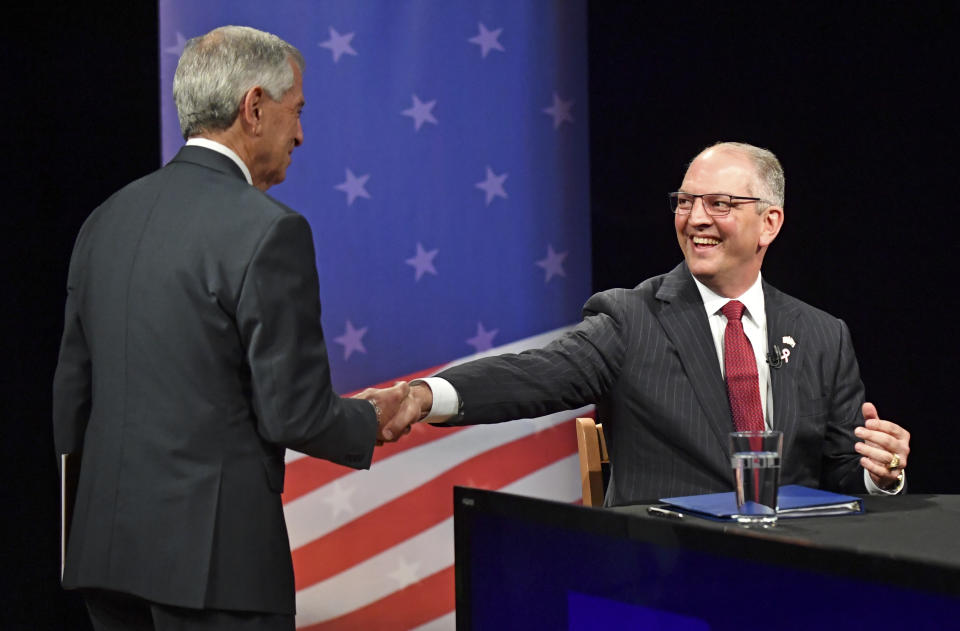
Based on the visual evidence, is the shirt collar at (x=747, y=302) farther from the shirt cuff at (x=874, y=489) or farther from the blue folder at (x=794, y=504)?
the blue folder at (x=794, y=504)

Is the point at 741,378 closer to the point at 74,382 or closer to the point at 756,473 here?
the point at 756,473

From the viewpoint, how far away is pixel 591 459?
7.84 ft

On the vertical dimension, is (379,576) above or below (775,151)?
below

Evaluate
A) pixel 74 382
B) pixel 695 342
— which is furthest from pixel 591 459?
pixel 74 382

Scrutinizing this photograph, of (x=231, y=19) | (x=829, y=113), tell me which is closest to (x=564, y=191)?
(x=829, y=113)

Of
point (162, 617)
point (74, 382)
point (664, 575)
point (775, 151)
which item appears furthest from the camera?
point (775, 151)

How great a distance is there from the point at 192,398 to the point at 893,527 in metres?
1.05

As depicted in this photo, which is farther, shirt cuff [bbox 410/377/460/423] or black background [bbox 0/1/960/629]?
black background [bbox 0/1/960/629]

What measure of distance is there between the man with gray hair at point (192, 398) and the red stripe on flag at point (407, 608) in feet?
5.37

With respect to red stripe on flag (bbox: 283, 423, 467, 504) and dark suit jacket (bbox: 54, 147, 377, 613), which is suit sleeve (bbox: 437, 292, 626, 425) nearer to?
dark suit jacket (bbox: 54, 147, 377, 613)

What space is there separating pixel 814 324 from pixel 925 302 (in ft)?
3.68

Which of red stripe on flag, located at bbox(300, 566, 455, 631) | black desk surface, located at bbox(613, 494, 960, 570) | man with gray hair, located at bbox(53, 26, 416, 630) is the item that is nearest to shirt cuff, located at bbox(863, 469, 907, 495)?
black desk surface, located at bbox(613, 494, 960, 570)

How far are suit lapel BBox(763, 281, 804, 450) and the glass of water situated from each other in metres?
0.73

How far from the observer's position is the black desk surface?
1.45 m
